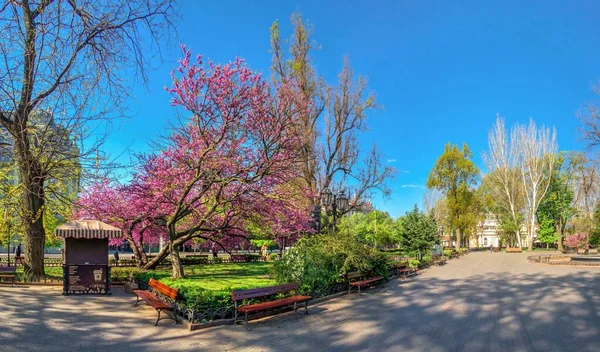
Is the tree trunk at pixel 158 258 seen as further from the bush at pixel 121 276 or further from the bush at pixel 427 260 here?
the bush at pixel 427 260

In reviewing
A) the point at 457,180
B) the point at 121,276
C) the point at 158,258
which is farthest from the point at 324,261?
the point at 457,180

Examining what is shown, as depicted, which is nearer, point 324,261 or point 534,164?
point 324,261

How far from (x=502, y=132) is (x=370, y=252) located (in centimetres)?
4661

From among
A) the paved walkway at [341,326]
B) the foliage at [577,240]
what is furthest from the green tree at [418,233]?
the foliage at [577,240]

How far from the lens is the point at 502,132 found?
178 feet

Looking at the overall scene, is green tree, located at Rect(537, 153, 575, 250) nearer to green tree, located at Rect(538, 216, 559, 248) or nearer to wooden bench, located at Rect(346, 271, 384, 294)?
green tree, located at Rect(538, 216, 559, 248)

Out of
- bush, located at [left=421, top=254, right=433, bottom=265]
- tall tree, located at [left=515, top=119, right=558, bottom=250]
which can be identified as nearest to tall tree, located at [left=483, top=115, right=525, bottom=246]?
tall tree, located at [left=515, top=119, right=558, bottom=250]

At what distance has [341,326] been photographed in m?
8.35

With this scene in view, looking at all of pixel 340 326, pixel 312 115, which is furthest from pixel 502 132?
pixel 340 326

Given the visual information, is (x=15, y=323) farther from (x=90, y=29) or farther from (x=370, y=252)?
(x=370, y=252)

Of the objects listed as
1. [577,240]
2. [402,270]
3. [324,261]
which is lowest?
[577,240]

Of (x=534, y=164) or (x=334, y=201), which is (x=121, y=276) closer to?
(x=334, y=201)

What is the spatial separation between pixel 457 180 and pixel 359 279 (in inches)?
1564

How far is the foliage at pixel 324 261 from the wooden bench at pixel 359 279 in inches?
7.4
